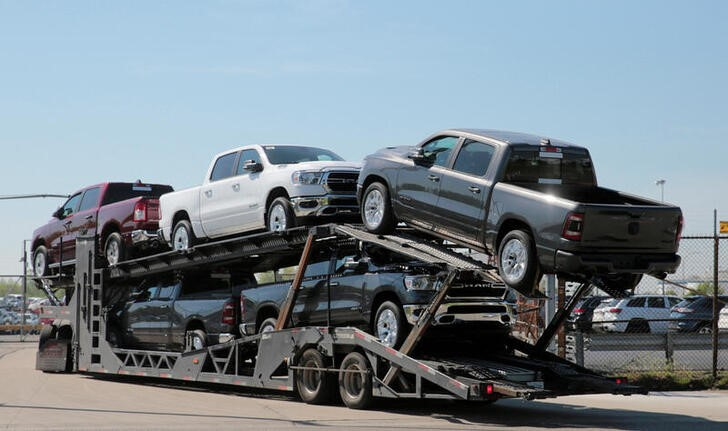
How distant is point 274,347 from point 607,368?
679cm

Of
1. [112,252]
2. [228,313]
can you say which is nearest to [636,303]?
[112,252]

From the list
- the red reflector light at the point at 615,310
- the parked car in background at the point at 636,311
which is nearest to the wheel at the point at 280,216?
the parked car in background at the point at 636,311

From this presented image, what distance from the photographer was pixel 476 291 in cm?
1355

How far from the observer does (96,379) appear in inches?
811

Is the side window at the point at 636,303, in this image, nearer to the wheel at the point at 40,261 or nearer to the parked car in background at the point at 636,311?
the parked car in background at the point at 636,311

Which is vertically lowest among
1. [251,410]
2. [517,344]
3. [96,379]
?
[96,379]

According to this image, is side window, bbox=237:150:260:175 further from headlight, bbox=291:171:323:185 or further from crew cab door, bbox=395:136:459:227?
crew cab door, bbox=395:136:459:227

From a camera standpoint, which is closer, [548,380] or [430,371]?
[430,371]

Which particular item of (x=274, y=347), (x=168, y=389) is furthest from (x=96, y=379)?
(x=274, y=347)

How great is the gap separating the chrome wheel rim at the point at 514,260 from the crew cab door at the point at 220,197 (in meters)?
5.57

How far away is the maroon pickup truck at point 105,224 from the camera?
63.5ft

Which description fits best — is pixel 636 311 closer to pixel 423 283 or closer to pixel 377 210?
pixel 377 210

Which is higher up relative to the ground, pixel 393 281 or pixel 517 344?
pixel 393 281

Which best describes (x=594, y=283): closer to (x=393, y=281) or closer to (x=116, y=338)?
(x=393, y=281)
